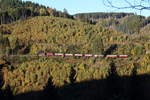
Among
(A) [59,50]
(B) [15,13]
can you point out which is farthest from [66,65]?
(B) [15,13]

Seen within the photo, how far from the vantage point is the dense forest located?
74.7 ft

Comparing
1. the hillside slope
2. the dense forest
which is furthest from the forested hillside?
the hillside slope

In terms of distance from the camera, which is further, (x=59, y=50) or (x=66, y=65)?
(x=59, y=50)

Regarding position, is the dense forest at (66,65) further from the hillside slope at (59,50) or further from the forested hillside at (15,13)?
the forested hillside at (15,13)

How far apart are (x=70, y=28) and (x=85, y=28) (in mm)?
4256

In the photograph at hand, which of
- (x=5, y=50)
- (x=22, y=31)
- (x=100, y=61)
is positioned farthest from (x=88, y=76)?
(x=22, y=31)

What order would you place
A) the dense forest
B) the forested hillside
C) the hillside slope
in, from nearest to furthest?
the dense forest
the hillside slope
the forested hillside

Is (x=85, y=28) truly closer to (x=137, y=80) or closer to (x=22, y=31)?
(x=22, y=31)

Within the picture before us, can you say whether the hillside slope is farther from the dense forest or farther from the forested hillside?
the forested hillside

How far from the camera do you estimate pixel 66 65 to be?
4188 centimetres

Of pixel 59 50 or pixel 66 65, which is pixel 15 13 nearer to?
pixel 59 50

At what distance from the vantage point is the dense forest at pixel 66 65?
2277 cm

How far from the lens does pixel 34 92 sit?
1329 inches

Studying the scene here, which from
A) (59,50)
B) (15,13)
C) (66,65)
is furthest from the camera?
(15,13)
